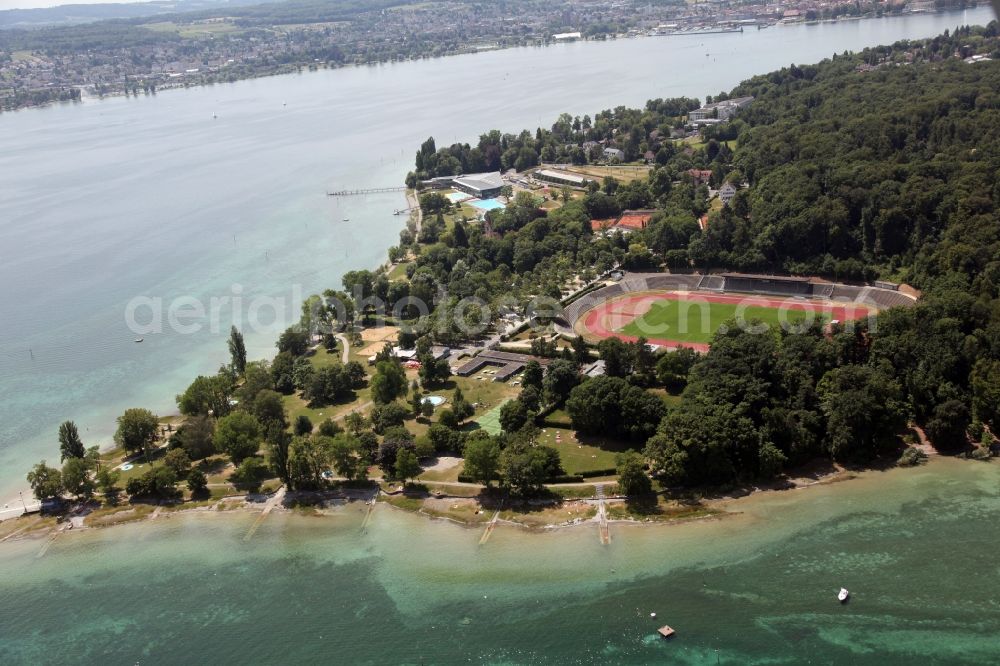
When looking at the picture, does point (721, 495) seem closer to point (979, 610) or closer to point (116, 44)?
point (979, 610)

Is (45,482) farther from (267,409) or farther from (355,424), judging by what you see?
(355,424)

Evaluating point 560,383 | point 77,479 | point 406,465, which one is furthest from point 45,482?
point 560,383

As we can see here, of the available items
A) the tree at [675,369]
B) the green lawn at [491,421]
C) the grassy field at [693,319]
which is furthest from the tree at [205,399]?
the grassy field at [693,319]

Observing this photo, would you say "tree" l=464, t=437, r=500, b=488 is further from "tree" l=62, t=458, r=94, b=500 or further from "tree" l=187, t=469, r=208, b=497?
"tree" l=62, t=458, r=94, b=500

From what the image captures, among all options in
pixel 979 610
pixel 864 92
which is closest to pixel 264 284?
pixel 979 610

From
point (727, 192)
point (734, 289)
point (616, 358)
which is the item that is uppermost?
point (727, 192)

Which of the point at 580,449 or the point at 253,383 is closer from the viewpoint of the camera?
the point at 580,449
